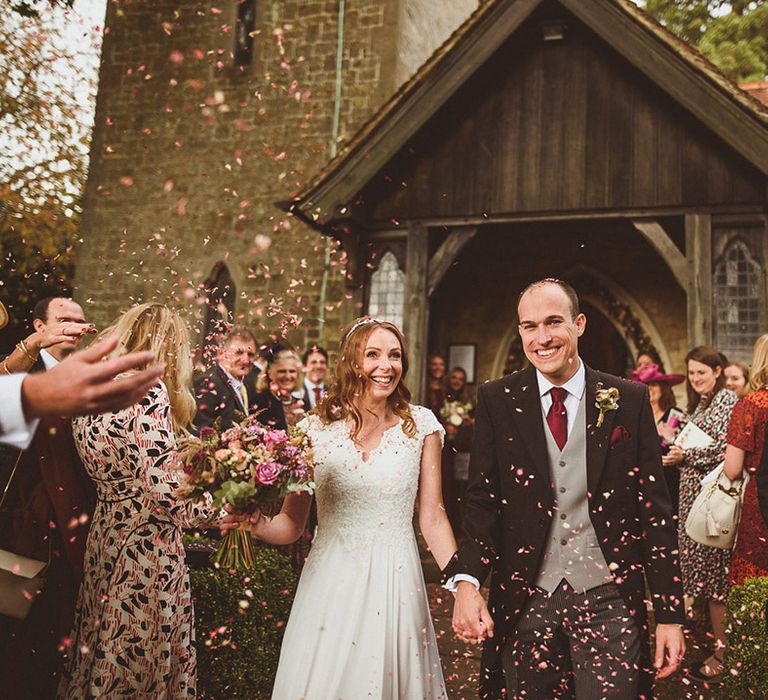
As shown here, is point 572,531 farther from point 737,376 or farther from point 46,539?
point 737,376

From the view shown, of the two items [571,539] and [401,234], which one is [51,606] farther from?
[401,234]

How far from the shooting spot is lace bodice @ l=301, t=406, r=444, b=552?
3465 mm

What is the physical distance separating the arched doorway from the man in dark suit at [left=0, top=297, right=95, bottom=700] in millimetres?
9478

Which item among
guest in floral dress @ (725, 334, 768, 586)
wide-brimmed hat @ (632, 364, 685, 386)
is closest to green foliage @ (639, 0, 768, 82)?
wide-brimmed hat @ (632, 364, 685, 386)

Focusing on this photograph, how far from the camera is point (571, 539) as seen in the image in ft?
9.95

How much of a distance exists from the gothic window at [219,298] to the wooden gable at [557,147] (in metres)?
5.17

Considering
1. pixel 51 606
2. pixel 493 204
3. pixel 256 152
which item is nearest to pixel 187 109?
pixel 256 152

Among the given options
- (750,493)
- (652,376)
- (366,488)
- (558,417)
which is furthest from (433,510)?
(652,376)

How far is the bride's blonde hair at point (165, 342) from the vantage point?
3529mm

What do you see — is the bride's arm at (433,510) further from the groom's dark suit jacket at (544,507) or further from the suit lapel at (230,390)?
the suit lapel at (230,390)

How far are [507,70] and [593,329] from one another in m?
4.88

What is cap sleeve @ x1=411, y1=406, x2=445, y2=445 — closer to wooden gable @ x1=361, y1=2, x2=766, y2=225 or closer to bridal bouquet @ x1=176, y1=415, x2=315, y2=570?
bridal bouquet @ x1=176, y1=415, x2=315, y2=570

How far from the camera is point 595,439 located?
3.11m

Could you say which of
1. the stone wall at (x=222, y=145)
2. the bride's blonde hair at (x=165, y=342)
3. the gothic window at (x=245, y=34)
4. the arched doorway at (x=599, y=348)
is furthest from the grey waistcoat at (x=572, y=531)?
the gothic window at (x=245, y=34)
